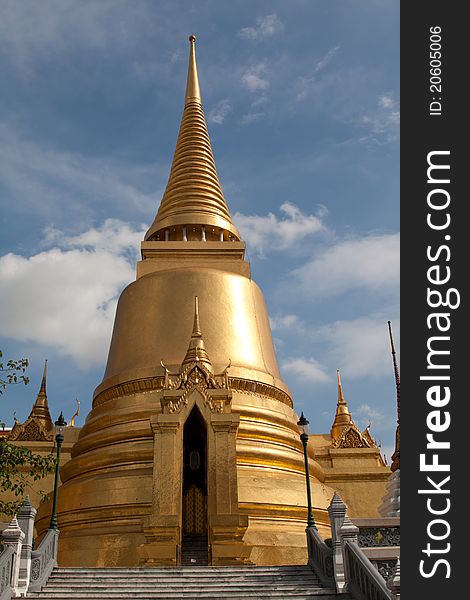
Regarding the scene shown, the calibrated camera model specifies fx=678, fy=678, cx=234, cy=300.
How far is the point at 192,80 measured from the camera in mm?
31516

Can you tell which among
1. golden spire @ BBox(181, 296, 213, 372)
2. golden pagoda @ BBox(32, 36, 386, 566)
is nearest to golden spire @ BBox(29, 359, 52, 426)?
golden pagoda @ BBox(32, 36, 386, 566)

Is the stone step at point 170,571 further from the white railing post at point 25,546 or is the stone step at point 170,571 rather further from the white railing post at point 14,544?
the white railing post at point 14,544

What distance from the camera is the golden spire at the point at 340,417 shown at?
26067 mm

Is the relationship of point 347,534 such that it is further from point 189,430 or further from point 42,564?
point 189,430

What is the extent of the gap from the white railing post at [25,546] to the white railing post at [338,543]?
191 inches

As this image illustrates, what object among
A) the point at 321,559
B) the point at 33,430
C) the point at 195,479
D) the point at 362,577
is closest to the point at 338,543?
the point at 321,559

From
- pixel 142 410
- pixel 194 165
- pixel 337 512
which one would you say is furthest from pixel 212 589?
pixel 194 165

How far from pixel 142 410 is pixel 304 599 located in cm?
922

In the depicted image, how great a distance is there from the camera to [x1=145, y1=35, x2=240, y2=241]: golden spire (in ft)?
81.3

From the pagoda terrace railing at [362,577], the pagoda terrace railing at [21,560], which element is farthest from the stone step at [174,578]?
the pagoda terrace railing at [362,577]

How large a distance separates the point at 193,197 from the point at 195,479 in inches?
473

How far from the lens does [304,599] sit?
10055 mm

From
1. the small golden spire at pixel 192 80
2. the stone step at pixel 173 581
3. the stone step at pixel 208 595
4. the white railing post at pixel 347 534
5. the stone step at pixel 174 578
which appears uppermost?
the small golden spire at pixel 192 80

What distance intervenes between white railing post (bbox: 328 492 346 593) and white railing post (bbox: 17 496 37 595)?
16.0 ft
